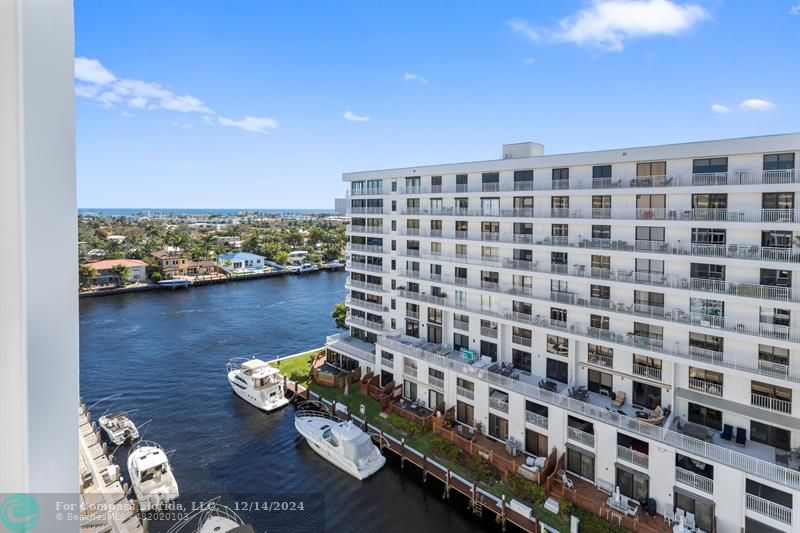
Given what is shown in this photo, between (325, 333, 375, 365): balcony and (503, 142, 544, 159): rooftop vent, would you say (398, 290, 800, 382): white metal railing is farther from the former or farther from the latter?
(503, 142, 544, 159): rooftop vent

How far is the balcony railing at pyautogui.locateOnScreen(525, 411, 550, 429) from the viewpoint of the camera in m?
23.1

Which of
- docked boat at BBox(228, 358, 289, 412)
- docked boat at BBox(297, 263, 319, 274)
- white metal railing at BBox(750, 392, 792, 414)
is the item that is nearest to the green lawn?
docked boat at BBox(228, 358, 289, 412)

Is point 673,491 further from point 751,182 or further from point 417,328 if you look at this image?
point 417,328

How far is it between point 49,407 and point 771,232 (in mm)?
24485

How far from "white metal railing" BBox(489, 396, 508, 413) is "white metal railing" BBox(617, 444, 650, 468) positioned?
5.82m

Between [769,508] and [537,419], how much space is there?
936 cm

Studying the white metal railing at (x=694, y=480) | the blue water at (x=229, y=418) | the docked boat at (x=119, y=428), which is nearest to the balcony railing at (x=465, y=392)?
the blue water at (x=229, y=418)

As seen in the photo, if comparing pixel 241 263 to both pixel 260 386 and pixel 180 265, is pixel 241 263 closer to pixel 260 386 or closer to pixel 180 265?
pixel 180 265

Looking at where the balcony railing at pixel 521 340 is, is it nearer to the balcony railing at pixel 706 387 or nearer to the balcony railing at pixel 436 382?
the balcony railing at pixel 436 382

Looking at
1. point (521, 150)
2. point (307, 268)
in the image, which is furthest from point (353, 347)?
point (307, 268)

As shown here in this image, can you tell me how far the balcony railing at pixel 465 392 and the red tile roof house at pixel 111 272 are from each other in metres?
64.9

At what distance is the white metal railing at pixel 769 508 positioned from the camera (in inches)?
651

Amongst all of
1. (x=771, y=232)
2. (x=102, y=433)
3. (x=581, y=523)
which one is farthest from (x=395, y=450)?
(x=771, y=232)

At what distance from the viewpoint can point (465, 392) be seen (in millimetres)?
26562
